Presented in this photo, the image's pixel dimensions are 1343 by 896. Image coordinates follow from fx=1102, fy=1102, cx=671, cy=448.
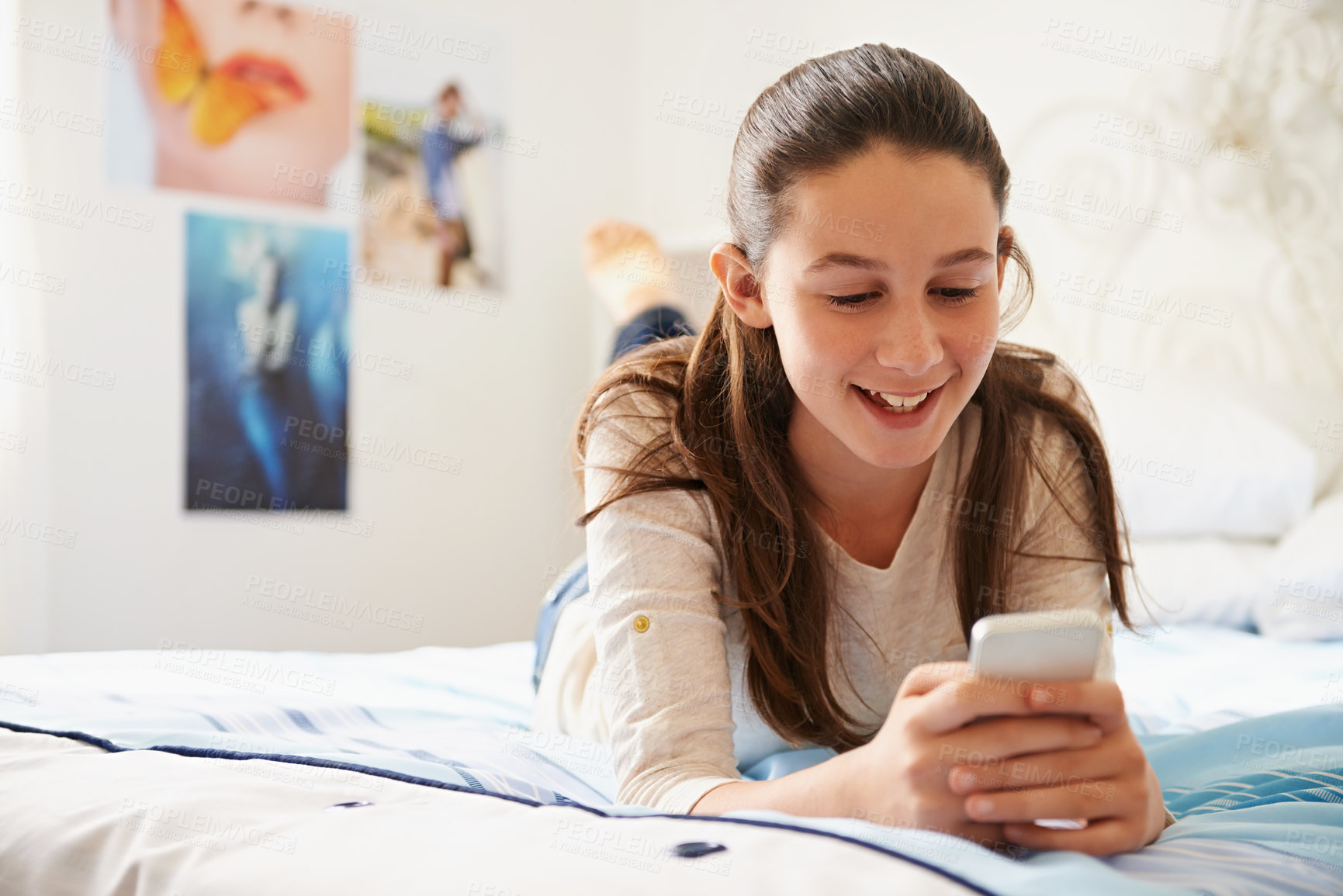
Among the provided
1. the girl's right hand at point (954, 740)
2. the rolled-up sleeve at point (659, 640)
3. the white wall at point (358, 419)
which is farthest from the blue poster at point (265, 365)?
the girl's right hand at point (954, 740)

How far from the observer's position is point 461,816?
66cm

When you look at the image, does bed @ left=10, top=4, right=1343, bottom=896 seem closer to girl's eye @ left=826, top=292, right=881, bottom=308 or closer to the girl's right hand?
the girl's right hand

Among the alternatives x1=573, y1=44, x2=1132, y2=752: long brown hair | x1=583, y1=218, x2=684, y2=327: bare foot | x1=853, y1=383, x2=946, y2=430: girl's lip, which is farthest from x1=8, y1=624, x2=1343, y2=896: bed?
x1=583, y1=218, x2=684, y2=327: bare foot

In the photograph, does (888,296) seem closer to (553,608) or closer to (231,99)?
(553,608)

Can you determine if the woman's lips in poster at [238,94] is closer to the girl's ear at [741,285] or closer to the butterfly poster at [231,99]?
the butterfly poster at [231,99]

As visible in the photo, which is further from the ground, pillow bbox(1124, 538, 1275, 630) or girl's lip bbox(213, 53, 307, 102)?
girl's lip bbox(213, 53, 307, 102)

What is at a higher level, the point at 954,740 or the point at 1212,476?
the point at 1212,476

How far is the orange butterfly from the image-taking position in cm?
244

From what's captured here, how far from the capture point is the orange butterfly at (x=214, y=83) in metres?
2.44

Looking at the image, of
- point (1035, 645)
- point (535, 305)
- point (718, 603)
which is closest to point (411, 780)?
point (718, 603)

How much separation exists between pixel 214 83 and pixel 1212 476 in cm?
223

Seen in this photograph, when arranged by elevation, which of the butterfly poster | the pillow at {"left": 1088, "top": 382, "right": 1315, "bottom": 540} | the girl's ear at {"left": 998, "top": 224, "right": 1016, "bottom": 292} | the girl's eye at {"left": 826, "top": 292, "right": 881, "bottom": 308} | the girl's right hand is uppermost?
the butterfly poster

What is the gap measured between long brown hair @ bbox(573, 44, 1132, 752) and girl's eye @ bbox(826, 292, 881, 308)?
3.3 inches

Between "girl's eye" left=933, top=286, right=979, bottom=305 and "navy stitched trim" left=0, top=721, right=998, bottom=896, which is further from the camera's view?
"girl's eye" left=933, top=286, right=979, bottom=305
